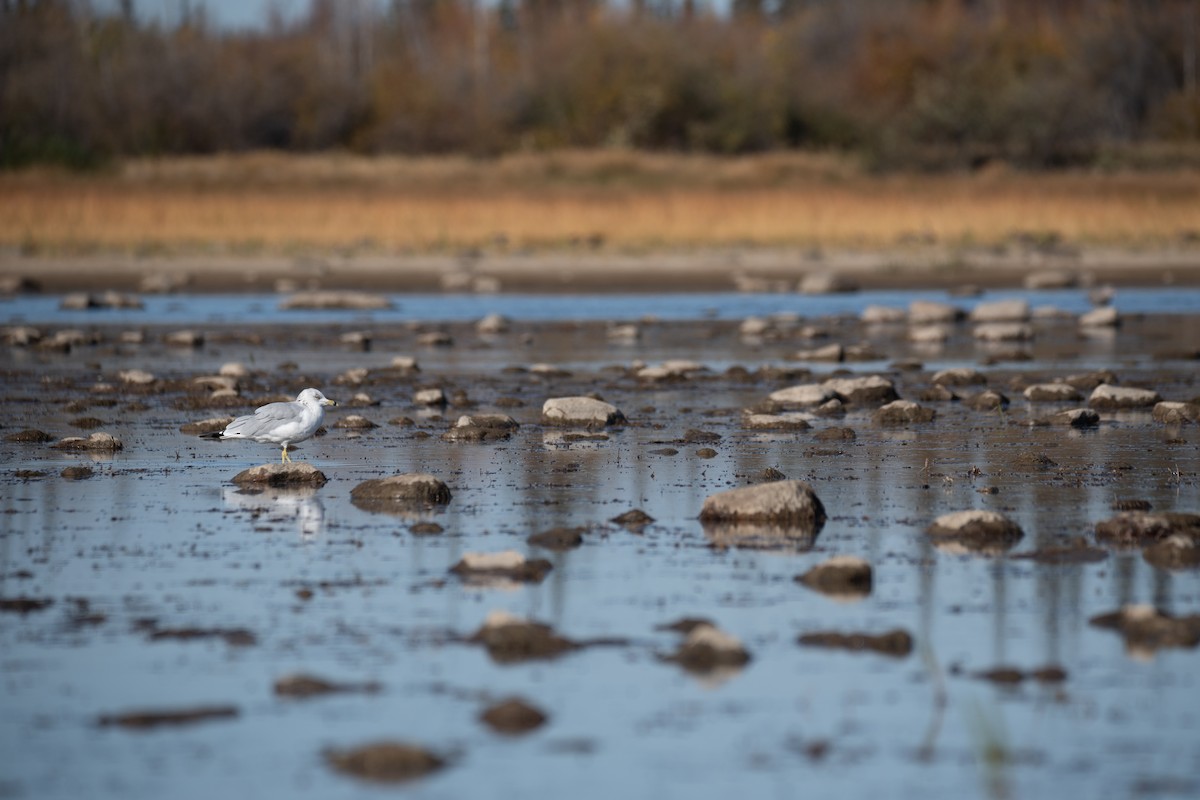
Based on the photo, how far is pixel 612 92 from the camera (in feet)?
180

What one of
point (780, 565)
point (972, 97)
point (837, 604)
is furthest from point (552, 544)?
point (972, 97)

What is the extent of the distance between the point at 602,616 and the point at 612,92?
49064mm

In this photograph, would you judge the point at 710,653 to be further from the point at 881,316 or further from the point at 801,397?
the point at 881,316

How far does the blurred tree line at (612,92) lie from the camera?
48375 millimetres

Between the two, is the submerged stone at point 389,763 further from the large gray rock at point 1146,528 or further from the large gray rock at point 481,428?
the large gray rock at point 481,428

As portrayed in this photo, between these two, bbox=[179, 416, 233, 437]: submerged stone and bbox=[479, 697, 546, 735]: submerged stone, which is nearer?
bbox=[479, 697, 546, 735]: submerged stone

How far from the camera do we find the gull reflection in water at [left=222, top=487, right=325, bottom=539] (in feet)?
29.1

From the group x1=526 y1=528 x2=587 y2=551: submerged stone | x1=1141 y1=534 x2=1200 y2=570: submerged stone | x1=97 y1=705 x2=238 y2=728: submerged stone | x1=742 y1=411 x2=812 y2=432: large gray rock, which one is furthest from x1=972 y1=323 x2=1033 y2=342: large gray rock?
x1=97 y1=705 x2=238 y2=728: submerged stone

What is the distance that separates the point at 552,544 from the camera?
27.0ft

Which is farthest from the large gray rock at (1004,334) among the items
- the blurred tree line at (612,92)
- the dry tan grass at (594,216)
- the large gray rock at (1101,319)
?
the blurred tree line at (612,92)

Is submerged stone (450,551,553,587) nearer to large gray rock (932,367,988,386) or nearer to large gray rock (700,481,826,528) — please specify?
large gray rock (700,481,826,528)

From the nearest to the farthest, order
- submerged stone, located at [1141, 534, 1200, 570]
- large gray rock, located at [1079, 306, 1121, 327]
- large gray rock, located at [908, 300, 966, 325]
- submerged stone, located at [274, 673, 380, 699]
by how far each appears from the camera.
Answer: submerged stone, located at [274, 673, 380, 699] < submerged stone, located at [1141, 534, 1200, 570] < large gray rock, located at [1079, 306, 1121, 327] < large gray rock, located at [908, 300, 966, 325]

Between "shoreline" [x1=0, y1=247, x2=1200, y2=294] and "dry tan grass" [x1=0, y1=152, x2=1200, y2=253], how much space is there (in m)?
0.61

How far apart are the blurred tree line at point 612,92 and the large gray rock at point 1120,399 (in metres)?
32.9
